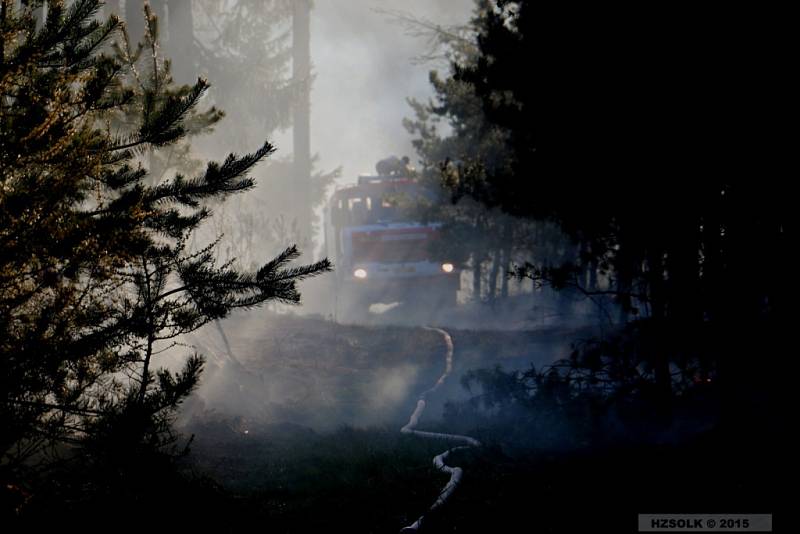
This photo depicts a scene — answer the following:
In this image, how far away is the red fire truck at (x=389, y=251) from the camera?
61.4 ft

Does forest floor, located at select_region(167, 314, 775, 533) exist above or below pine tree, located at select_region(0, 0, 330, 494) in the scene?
below

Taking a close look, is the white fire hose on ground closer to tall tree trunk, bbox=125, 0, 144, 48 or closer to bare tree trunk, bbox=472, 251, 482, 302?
tall tree trunk, bbox=125, 0, 144, 48

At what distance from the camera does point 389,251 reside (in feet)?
62.0

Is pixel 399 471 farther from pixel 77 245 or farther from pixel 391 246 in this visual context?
pixel 391 246

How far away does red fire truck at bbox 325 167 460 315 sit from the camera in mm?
18719

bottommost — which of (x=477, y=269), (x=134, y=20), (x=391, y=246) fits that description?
(x=477, y=269)

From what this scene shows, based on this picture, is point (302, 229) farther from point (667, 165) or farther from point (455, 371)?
point (667, 165)

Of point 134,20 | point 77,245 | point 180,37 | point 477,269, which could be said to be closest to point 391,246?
point 477,269

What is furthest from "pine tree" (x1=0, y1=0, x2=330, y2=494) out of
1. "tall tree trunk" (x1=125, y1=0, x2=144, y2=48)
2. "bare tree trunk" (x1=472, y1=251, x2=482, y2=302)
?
"bare tree trunk" (x1=472, y1=251, x2=482, y2=302)

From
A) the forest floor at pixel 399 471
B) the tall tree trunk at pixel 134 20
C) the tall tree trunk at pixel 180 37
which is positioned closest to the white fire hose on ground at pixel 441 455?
the forest floor at pixel 399 471

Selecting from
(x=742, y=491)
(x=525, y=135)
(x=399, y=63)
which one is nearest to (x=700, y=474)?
(x=742, y=491)

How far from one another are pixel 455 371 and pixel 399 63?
159 feet

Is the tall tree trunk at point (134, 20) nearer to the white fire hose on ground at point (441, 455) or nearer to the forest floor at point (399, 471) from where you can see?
the forest floor at point (399, 471)

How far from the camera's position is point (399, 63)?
55.9 metres
